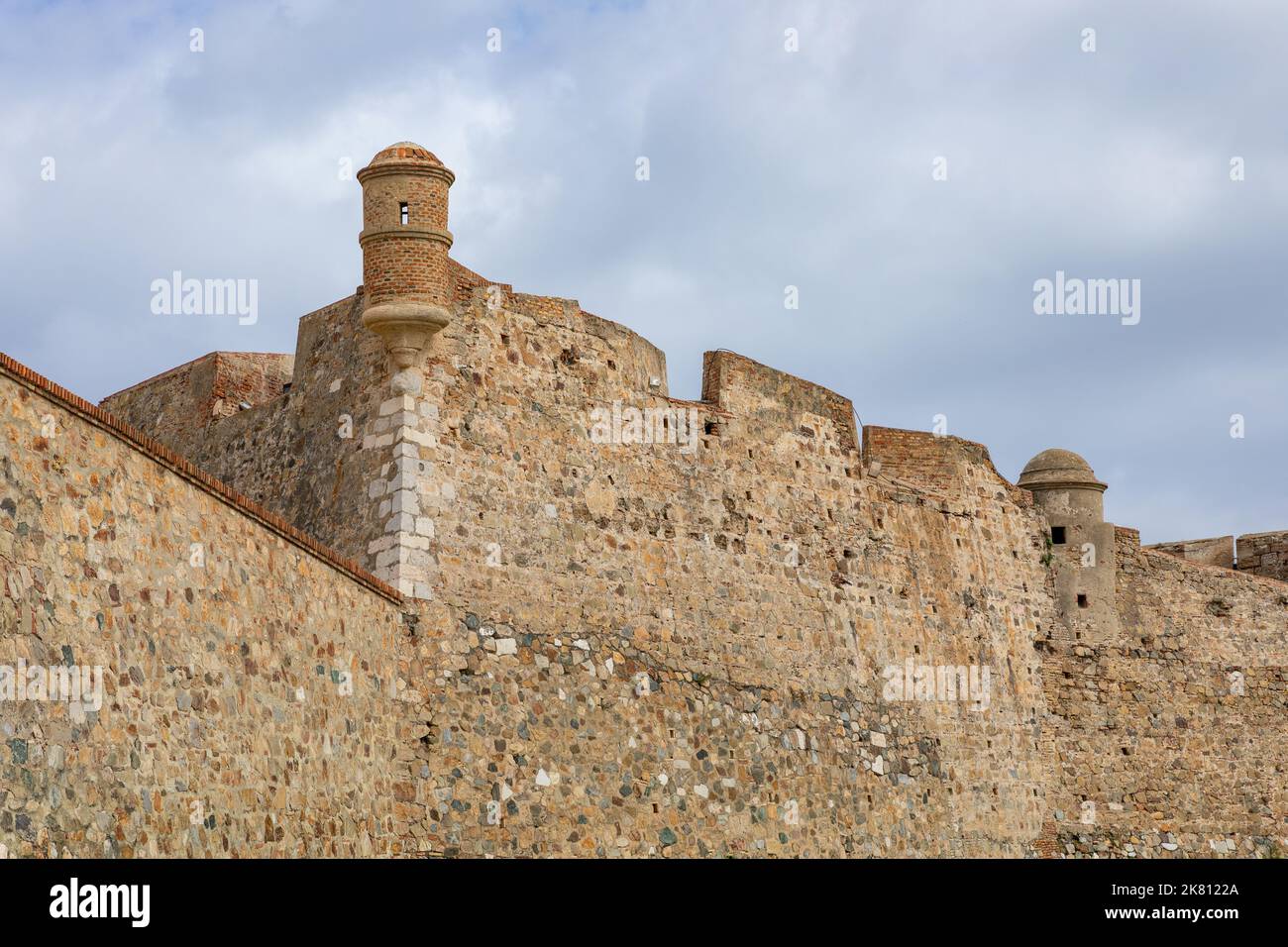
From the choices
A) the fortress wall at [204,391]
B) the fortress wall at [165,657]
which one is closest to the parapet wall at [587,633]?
the fortress wall at [165,657]

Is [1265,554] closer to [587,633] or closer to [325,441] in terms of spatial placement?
[587,633]

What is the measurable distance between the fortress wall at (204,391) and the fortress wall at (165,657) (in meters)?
7.00

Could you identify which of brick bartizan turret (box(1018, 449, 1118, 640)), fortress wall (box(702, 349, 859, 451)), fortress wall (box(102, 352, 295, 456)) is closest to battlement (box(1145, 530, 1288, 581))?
brick bartizan turret (box(1018, 449, 1118, 640))

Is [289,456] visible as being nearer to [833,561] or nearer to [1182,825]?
[833,561]

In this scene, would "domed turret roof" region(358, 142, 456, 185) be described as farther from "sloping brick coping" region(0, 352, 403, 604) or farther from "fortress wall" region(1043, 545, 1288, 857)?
"fortress wall" region(1043, 545, 1288, 857)

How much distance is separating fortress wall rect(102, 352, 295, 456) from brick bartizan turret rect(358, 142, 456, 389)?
4248 millimetres

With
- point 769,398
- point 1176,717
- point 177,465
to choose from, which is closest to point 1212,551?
point 1176,717

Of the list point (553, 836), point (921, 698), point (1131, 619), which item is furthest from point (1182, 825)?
point (553, 836)

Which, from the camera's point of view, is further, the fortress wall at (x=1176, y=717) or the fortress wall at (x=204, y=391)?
the fortress wall at (x=1176, y=717)

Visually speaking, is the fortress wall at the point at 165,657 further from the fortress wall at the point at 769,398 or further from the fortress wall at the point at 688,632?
the fortress wall at the point at 769,398

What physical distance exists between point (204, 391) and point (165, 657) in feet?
33.9

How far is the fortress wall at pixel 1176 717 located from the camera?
2670 cm

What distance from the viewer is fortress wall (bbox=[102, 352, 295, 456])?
2342cm

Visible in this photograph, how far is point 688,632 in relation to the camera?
21.3m
